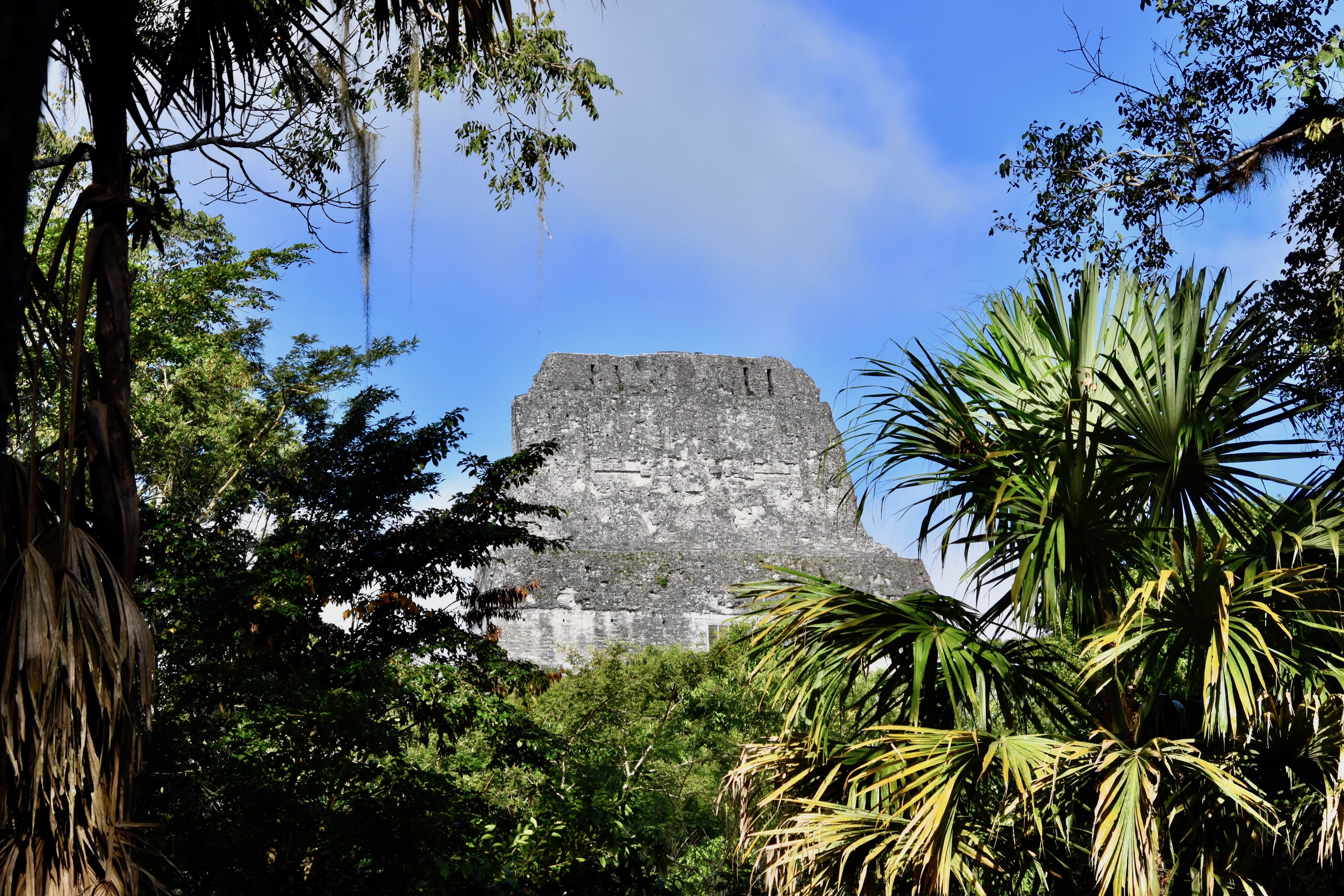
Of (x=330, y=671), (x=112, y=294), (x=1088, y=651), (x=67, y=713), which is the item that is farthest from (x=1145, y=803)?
(x=330, y=671)

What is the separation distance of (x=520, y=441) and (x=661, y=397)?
129 inches

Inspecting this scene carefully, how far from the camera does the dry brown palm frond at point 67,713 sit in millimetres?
1529

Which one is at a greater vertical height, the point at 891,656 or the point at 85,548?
the point at 85,548

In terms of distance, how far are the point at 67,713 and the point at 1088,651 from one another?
7.48 feet

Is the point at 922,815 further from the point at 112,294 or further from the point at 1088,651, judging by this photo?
the point at 112,294

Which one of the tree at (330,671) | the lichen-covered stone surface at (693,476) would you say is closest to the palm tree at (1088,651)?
the tree at (330,671)

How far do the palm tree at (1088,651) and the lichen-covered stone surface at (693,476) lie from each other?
1473 centimetres

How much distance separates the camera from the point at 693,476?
21.9 metres

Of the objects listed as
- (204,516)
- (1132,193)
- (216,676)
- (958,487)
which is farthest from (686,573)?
(958,487)

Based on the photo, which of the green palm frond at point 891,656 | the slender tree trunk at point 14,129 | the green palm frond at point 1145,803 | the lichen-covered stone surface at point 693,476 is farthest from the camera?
the lichen-covered stone surface at point 693,476

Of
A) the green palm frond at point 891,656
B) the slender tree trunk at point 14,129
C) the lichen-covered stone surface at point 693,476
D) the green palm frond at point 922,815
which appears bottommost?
the green palm frond at point 922,815

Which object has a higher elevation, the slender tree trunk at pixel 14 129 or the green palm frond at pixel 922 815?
the slender tree trunk at pixel 14 129

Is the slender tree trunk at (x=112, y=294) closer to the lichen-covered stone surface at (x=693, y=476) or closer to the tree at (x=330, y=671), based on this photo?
the tree at (x=330, y=671)

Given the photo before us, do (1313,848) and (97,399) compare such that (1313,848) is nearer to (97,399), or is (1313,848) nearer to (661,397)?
(97,399)
